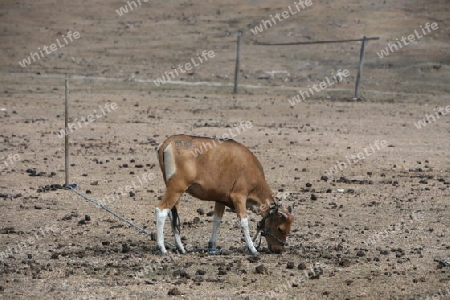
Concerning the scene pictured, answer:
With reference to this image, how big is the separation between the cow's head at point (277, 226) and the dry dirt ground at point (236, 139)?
0.68 ft

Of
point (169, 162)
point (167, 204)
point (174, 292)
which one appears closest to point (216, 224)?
point (167, 204)

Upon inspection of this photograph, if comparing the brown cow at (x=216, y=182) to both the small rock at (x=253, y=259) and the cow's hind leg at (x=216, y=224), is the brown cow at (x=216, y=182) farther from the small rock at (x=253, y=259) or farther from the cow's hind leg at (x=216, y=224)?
the small rock at (x=253, y=259)

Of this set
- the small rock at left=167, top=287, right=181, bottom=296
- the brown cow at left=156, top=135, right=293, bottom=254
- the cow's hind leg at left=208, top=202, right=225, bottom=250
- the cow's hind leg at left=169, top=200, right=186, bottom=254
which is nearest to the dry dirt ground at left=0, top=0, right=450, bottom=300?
the small rock at left=167, top=287, right=181, bottom=296

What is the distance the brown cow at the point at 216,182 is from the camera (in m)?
10.9

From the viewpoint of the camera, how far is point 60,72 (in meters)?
39.3

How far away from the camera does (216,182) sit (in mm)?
11125

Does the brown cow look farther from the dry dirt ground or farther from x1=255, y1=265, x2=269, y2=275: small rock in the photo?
x1=255, y1=265, x2=269, y2=275: small rock

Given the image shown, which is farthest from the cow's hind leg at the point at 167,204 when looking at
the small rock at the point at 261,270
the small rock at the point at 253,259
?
the small rock at the point at 261,270

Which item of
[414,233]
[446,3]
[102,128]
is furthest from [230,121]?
[446,3]

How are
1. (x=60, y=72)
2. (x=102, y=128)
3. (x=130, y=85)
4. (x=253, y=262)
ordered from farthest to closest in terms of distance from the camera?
(x=60, y=72)
(x=130, y=85)
(x=102, y=128)
(x=253, y=262)

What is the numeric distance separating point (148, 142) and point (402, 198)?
341 inches

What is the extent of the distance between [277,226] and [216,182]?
1063 mm

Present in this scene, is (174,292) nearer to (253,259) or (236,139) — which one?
(253,259)

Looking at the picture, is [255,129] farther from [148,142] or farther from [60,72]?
[60,72]
